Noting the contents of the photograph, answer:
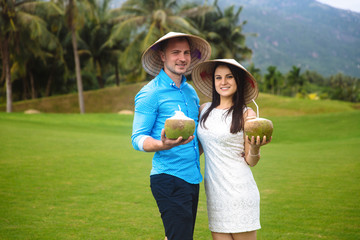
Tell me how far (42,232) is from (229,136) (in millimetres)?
2700

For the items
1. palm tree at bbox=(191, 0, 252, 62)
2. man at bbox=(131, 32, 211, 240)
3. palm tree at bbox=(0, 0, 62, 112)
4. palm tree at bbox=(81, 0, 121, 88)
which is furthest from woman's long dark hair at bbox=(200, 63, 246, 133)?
palm tree at bbox=(81, 0, 121, 88)

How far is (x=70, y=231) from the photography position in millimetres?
4430

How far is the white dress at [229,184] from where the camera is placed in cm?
296

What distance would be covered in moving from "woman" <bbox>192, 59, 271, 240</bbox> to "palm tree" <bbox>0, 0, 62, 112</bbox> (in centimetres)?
2507

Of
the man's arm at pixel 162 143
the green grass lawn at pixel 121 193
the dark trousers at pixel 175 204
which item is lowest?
the green grass lawn at pixel 121 193

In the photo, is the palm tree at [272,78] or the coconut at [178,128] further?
the palm tree at [272,78]

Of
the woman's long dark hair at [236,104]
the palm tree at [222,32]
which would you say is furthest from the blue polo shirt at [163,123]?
the palm tree at [222,32]

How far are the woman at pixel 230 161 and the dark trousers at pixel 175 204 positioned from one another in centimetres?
24

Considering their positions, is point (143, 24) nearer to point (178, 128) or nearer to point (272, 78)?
point (272, 78)

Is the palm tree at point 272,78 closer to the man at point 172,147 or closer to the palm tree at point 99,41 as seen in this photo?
the palm tree at point 99,41

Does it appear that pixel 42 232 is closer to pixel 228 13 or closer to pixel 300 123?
pixel 300 123

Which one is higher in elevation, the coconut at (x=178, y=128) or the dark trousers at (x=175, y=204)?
the coconut at (x=178, y=128)

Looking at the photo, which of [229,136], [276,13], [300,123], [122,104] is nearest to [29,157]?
[229,136]

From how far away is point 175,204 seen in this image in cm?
283
